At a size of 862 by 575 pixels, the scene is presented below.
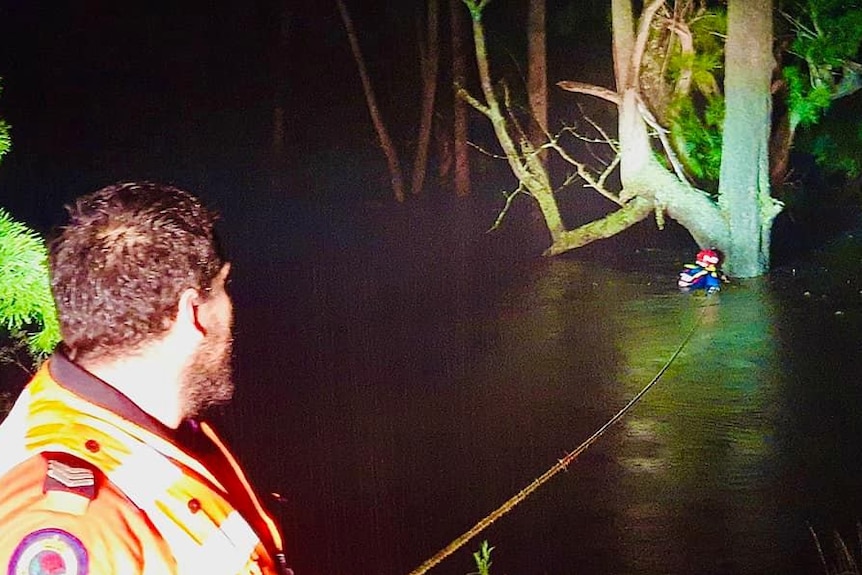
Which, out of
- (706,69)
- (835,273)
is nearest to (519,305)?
(835,273)

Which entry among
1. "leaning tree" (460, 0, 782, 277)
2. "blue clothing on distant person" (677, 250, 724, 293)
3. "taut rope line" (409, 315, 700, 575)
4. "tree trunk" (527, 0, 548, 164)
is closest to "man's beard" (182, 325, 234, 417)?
"taut rope line" (409, 315, 700, 575)

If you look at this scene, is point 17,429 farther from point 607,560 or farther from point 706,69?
point 706,69

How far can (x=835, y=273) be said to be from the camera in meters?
8.01

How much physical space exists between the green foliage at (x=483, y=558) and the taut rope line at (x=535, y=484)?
0.18ft

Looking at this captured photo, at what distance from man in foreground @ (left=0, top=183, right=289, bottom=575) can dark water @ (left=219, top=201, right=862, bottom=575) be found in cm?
233

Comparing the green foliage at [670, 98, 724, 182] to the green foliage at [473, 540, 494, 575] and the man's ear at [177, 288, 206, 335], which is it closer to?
the green foliage at [473, 540, 494, 575]

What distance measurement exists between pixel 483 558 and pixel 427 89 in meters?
10.6

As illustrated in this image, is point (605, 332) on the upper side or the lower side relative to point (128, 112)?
lower

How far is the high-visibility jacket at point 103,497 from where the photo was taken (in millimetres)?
942

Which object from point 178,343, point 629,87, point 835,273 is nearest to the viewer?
point 178,343

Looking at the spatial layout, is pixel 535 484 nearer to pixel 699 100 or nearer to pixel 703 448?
pixel 703 448

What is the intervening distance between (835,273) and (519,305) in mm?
2429

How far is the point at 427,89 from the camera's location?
13320mm

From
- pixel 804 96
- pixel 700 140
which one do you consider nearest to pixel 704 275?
pixel 700 140
